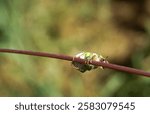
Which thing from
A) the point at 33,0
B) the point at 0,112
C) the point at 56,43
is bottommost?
the point at 0,112

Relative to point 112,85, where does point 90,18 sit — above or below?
above

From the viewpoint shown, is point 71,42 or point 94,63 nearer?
point 94,63

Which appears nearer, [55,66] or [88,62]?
[88,62]

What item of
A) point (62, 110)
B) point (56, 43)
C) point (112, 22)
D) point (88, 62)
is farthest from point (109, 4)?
point (88, 62)

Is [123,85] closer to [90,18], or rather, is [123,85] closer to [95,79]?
[95,79]

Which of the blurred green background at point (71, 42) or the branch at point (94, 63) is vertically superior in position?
the branch at point (94, 63)

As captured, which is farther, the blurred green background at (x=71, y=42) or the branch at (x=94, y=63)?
the blurred green background at (x=71, y=42)

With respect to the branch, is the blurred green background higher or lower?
lower

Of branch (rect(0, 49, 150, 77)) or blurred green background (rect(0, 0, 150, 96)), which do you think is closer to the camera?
branch (rect(0, 49, 150, 77))
